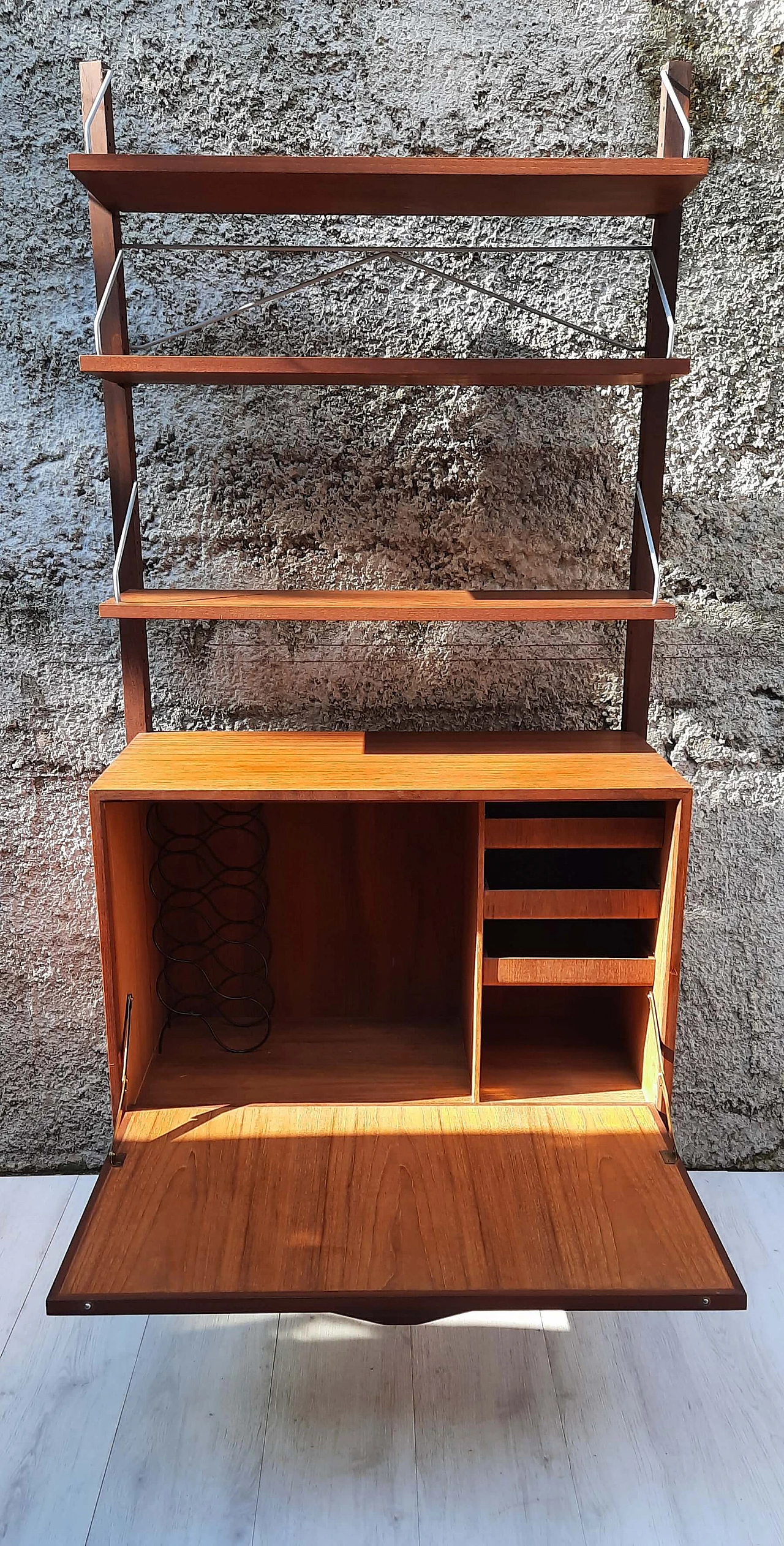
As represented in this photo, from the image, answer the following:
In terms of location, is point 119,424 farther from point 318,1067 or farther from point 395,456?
point 318,1067

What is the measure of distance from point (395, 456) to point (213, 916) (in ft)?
2.96

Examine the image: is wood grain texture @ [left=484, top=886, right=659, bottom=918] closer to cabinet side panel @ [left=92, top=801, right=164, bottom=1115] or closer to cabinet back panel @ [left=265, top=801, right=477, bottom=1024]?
cabinet back panel @ [left=265, top=801, right=477, bottom=1024]

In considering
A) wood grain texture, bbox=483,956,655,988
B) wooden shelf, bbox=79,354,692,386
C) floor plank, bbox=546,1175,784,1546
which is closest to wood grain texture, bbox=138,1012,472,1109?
wood grain texture, bbox=483,956,655,988

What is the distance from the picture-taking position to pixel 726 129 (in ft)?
6.12

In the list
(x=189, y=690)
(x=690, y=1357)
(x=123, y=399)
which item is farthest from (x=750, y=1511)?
(x=123, y=399)

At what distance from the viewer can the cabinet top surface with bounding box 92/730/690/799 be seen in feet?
5.02

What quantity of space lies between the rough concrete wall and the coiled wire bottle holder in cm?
25

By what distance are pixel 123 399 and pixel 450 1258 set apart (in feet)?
4.55

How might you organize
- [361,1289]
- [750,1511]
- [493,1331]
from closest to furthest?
[361,1289] → [750,1511] → [493,1331]

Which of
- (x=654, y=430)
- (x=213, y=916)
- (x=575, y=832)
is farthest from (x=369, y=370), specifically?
(x=213, y=916)

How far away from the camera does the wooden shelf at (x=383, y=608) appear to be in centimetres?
159

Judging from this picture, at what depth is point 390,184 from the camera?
59.1 inches

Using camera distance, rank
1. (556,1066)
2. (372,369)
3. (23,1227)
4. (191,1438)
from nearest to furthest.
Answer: (372,369) → (191,1438) → (556,1066) → (23,1227)

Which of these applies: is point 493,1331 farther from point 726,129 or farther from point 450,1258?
point 726,129
